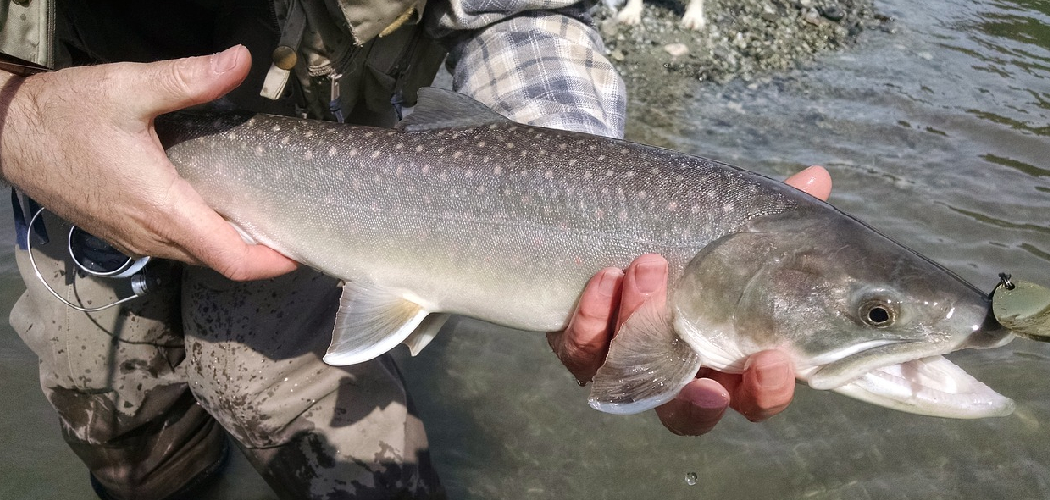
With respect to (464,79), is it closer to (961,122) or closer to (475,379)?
(475,379)

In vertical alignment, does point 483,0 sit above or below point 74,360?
above

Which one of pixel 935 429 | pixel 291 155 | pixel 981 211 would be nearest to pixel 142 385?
pixel 291 155

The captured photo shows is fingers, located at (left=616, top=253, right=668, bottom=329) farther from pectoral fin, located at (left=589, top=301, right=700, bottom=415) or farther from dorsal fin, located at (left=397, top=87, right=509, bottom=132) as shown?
dorsal fin, located at (left=397, top=87, right=509, bottom=132)

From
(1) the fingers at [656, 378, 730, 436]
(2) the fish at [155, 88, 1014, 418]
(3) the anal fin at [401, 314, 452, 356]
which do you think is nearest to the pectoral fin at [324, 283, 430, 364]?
(2) the fish at [155, 88, 1014, 418]

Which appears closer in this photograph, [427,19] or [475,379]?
[427,19]

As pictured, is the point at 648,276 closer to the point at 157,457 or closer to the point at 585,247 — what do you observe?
the point at 585,247

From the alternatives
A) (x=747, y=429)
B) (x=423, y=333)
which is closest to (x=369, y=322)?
(x=423, y=333)
